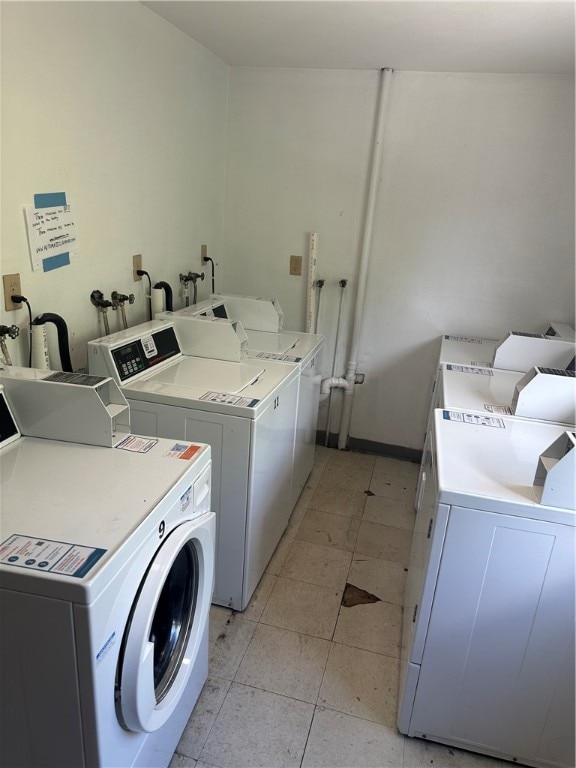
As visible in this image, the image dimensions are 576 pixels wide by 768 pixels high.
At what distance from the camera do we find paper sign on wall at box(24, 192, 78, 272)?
178 cm

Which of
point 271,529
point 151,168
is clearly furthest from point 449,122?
point 271,529

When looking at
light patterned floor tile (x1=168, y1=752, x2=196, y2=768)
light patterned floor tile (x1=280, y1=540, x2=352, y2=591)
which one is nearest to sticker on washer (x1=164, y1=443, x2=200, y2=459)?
light patterned floor tile (x1=168, y1=752, x2=196, y2=768)

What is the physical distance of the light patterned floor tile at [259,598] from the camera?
212cm

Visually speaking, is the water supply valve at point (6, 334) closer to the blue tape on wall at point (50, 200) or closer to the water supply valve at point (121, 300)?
the blue tape on wall at point (50, 200)

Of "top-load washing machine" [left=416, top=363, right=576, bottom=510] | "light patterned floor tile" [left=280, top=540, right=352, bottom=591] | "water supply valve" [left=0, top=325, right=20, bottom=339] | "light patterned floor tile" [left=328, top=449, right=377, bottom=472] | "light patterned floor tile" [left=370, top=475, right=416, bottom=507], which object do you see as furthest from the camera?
"light patterned floor tile" [left=328, top=449, right=377, bottom=472]

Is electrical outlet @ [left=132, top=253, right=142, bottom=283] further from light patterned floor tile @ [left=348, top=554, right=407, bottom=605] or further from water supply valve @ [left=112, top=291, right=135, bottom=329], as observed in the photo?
light patterned floor tile @ [left=348, top=554, right=407, bottom=605]

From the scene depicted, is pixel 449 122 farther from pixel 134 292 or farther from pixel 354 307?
Answer: pixel 134 292

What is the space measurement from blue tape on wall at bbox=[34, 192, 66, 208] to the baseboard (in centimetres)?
229

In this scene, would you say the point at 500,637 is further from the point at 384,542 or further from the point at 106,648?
the point at 384,542

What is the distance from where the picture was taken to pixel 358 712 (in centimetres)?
175

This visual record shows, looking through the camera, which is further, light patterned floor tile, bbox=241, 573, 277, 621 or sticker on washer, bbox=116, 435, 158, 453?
light patterned floor tile, bbox=241, 573, 277, 621

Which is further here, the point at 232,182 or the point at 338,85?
the point at 232,182

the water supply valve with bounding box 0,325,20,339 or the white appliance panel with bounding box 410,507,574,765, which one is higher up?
the water supply valve with bounding box 0,325,20,339

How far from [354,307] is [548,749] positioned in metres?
2.41
